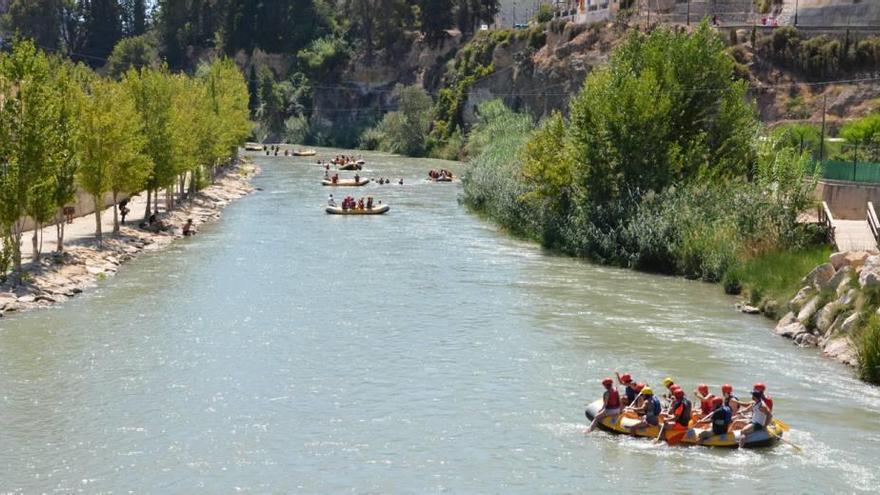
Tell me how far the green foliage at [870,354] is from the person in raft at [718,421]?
685cm

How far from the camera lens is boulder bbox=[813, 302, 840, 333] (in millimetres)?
37031

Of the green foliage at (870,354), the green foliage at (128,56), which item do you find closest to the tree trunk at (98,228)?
the green foliage at (870,354)

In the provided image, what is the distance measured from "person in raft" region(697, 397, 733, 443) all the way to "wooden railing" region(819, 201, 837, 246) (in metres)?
19.6

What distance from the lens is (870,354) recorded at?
3253cm

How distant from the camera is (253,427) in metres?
28.2

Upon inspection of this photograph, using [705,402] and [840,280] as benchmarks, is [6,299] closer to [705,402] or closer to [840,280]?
[705,402]

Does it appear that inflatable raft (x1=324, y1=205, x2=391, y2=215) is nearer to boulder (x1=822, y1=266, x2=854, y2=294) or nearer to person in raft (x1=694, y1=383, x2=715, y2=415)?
boulder (x1=822, y1=266, x2=854, y2=294)

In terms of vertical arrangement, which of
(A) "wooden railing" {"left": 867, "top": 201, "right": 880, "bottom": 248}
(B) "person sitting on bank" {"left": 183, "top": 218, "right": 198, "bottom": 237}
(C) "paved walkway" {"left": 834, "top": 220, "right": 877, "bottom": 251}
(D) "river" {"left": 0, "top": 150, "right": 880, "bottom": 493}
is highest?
(A) "wooden railing" {"left": 867, "top": 201, "right": 880, "bottom": 248}

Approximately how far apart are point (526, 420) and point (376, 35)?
138882 millimetres

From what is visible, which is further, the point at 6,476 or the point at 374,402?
the point at 374,402

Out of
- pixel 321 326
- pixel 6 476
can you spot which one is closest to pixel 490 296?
pixel 321 326

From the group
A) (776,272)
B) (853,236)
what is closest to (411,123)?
(853,236)

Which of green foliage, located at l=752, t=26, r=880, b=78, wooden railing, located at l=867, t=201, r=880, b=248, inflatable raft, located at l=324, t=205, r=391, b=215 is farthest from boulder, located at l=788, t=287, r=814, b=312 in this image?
green foliage, located at l=752, t=26, r=880, b=78

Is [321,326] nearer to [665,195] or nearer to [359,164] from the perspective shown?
[665,195]
